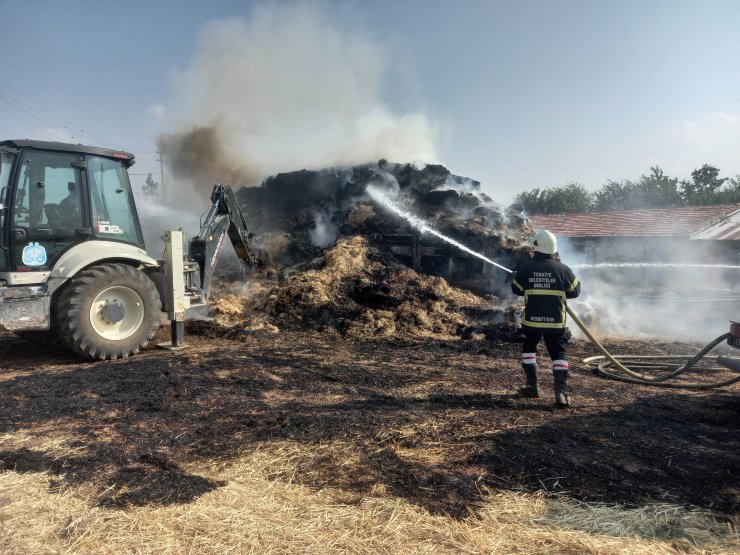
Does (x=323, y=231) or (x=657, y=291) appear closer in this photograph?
(x=323, y=231)

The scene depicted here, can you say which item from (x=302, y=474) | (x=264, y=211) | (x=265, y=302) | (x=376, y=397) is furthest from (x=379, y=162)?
(x=302, y=474)

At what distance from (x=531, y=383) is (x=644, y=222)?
65.5 feet

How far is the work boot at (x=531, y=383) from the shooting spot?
5984 millimetres

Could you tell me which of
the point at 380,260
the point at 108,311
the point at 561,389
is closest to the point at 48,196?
the point at 108,311

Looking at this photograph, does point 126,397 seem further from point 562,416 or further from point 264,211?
point 264,211

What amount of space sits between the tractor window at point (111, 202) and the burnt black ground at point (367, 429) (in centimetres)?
199

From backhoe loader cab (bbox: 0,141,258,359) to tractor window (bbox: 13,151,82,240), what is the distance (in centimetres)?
1

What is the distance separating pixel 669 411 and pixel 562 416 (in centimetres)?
134

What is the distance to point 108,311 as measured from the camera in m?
7.34

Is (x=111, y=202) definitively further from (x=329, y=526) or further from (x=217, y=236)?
(x=329, y=526)

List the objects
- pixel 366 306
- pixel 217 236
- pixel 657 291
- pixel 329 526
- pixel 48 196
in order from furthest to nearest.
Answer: pixel 657 291, pixel 366 306, pixel 217 236, pixel 48 196, pixel 329 526

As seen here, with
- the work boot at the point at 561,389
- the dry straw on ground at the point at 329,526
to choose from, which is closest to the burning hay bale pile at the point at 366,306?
the work boot at the point at 561,389

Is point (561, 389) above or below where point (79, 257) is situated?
below

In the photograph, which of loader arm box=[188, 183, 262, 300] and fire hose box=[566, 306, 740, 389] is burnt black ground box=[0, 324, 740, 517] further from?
loader arm box=[188, 183, 262, 300]
